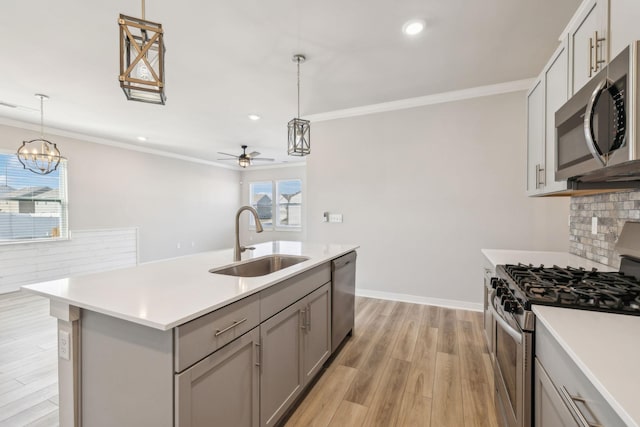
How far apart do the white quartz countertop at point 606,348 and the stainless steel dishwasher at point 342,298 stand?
1412 mm

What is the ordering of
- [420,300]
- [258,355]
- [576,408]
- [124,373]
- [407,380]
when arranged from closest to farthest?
[576,408], [124,373], [258,355], [407,380], [420,300]

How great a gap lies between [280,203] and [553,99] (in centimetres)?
704

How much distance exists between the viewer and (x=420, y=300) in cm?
367

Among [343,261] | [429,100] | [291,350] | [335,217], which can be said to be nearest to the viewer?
[291,350]

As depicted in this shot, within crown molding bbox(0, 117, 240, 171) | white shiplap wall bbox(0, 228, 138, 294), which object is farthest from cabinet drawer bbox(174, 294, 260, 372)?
crown molding bbox(0, 117, 240, 171)

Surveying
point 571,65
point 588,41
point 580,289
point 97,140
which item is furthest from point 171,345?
point 97,140

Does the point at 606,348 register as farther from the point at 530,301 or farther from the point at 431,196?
the point at 431,196

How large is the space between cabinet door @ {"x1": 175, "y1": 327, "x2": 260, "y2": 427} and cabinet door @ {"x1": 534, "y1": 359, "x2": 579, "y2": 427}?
118 centimetres

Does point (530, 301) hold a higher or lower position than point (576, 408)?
higher

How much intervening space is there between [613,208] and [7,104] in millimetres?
6692

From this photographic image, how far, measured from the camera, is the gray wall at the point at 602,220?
163 centimetres

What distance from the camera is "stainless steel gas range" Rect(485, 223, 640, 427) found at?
1108mm

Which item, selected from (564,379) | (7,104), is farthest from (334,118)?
(7,104)

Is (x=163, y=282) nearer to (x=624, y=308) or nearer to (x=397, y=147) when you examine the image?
(x=624, y=308)
